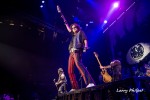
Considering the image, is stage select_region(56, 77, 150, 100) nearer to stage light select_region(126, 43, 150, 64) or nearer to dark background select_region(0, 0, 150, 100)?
stage light select_region(126, 43, 150, 64)

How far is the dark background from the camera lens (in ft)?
41.3

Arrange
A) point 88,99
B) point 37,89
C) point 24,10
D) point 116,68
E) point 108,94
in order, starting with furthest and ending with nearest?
point 37,89
point 24,10
point 116,68
point 88,99
point 108,94

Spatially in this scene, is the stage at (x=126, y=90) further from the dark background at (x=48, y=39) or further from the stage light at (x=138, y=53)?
the dark background at (x=48, y=39)

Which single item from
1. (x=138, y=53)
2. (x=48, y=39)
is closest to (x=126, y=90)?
(x=138, y=53)

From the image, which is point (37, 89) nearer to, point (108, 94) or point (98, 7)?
point (98, 7)

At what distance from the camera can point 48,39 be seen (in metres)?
14.4

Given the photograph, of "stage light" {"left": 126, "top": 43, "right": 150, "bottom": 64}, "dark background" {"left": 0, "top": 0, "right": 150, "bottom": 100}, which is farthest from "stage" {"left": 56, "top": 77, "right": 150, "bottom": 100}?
"dark background" {"left": 0, "top": 0, "right": 150, "bottom": 100}

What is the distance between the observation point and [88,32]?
14602mm

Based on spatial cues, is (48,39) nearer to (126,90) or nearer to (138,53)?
(138,53)

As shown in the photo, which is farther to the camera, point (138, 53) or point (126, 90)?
point (138, 53)

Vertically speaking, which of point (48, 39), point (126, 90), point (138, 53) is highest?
point (48, 39)

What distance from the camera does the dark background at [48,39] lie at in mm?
12586

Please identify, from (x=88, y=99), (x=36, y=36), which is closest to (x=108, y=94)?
(x=88, y=99)

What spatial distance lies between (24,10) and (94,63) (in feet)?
18.1
